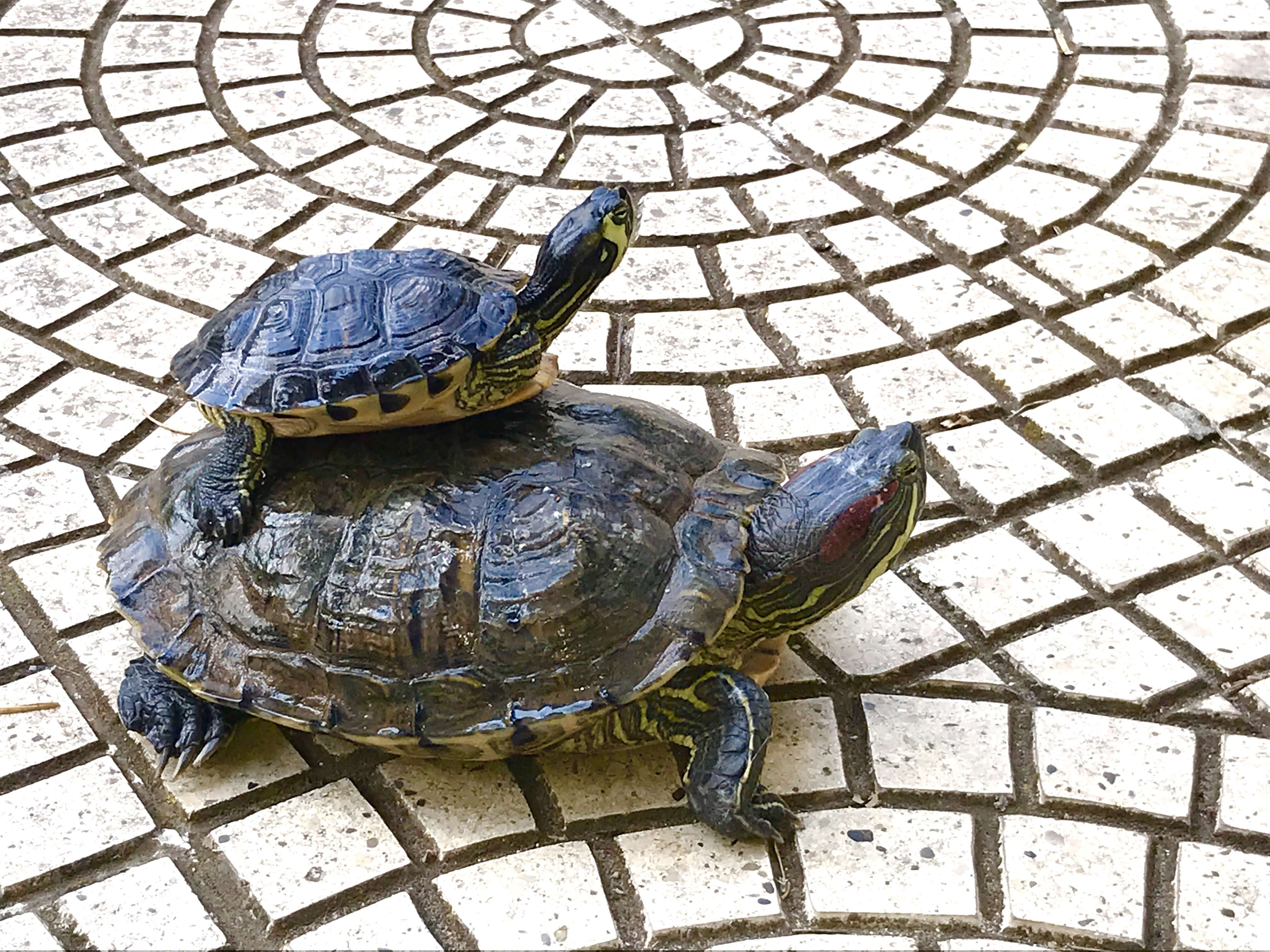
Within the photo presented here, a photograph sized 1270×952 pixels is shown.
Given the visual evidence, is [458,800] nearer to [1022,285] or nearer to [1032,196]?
[1022,285]

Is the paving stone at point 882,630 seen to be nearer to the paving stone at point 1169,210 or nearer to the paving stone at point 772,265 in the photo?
the paving stone at point 772,265

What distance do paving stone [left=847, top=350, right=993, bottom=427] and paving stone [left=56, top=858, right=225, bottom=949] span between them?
7.36ft

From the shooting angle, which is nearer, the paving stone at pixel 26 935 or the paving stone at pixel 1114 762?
the paving stone at pixel 26 935

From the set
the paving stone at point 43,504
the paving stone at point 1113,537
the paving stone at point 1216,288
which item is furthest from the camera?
the paving stone at point 1216,288

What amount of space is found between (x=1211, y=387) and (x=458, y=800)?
2571mm

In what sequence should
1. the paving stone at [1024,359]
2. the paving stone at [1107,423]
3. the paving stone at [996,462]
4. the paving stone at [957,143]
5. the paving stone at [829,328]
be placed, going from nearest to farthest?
the paving stone at [996,462]
the paving stone at [1107,423]
the paving stone at [1024,359]
the paving stone at [829,328]
the paving stone at [957,143]

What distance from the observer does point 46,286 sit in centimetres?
439

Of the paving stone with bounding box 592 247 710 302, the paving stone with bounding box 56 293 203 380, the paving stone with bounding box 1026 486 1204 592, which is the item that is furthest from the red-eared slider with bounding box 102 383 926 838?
the paving stone with bounding box 592 247 710 302

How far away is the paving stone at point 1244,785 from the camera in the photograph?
285cm

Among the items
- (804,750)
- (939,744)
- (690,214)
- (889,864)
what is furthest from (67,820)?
(690,214)

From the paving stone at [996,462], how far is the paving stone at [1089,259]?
30.5 inches

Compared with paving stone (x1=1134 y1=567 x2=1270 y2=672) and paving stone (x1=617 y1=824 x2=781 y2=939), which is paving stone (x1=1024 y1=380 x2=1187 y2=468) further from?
paving stone (x1=617 y1=824 x2=781 y2=939)

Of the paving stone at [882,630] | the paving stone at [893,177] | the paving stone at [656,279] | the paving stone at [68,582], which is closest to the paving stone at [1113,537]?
the paving stone at [882,630]

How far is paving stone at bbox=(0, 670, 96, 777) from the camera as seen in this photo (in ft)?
9.90
